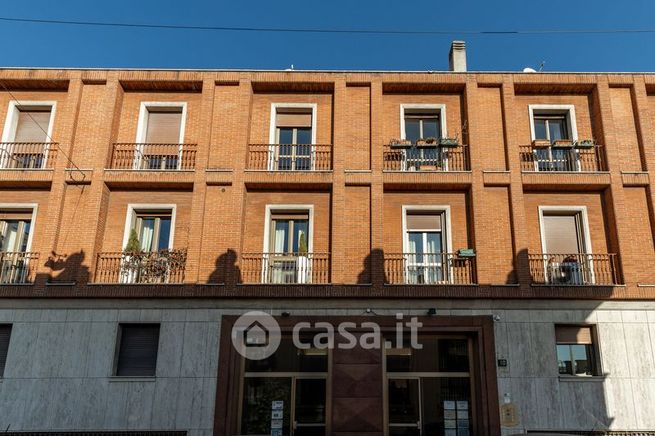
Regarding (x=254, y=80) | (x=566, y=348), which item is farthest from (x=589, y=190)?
(x=254, y=80)

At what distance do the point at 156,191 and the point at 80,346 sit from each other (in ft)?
13.8

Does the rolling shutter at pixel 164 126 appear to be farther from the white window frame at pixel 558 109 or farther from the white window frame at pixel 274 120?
the white window frame at pixel 558 109

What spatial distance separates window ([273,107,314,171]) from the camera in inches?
553

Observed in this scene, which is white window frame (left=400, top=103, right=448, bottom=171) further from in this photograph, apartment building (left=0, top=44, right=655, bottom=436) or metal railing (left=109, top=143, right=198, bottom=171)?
metal railing (left=109, top=143, right=198, bottom=171)

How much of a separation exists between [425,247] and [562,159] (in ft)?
14.8

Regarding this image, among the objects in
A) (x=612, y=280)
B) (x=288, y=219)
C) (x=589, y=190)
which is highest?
(x=589, y=190)

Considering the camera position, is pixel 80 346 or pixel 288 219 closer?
pixel 80 346

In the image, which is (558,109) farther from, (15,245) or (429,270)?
(15,245)

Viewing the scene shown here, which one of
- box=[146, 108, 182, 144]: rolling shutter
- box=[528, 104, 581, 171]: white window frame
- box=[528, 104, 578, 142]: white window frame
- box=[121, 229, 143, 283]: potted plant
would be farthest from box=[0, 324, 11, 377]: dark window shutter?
box=[528, 104, 578, 142]: white window frame

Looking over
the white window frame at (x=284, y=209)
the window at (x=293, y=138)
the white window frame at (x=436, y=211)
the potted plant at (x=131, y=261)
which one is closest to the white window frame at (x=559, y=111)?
the white window frame at (x=436, y=211)

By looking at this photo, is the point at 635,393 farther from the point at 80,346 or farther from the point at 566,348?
the point at 80,346

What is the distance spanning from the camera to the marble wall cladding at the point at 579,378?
1167 centimetres

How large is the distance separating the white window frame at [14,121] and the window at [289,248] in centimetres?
656

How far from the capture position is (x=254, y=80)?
46.9 ft
